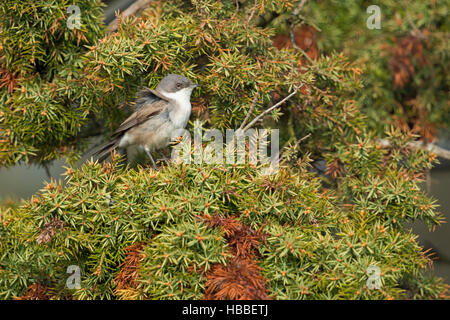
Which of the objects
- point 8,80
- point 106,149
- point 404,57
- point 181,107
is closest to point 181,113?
point 181,107

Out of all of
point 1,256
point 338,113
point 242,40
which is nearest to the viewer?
point 1,256

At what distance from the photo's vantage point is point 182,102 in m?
2.19

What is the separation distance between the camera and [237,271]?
1.49m

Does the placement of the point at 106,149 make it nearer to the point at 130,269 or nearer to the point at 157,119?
the point at 157,119

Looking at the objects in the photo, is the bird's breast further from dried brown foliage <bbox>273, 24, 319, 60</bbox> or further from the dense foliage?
dried brown foliage <bbox>273, 24, 319, 60</bbox>

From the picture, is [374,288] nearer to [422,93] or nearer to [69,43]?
[69,43]

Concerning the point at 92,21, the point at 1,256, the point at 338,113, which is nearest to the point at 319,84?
the point at 338,113

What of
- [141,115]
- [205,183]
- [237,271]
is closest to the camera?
[237,271]

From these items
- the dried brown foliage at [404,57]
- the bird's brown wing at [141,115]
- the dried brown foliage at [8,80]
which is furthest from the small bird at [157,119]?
the dried brown foliage at [404,57]

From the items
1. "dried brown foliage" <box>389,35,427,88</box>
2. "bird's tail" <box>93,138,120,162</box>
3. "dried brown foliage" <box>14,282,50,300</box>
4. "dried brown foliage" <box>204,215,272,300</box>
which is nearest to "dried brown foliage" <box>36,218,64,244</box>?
"dried brown foliage" <box>14,282,50,300</box>

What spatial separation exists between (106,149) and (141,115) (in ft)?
0.90

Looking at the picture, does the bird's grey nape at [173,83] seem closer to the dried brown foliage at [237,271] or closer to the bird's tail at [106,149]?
the bird's tail at [106,149]

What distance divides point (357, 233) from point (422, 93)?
1.70m

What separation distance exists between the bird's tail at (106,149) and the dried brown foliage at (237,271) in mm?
987
